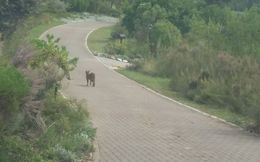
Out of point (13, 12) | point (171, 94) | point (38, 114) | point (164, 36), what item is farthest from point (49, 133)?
point (164, 36)

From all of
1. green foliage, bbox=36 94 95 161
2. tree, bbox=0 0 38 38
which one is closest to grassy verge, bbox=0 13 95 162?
green foliage, bbox=36 94 95 161

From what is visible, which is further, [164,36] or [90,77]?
[164,36]

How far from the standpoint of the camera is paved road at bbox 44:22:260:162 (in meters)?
12.1

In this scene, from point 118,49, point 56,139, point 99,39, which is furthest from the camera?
point 99,39

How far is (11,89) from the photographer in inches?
335

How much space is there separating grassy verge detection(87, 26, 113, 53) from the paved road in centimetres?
2166

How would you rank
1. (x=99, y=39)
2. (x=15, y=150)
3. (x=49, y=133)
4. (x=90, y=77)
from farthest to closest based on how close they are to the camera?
1. (x=99, y=39)
2. (x=90, y=77)
3. (x=49, y=133)
4. (x=15, y=150)

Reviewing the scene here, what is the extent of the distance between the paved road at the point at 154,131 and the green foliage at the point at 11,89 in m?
2.83

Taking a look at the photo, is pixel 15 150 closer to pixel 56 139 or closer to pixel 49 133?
pixel 49 133

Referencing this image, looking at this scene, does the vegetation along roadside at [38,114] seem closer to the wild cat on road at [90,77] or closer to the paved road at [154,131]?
the paved road at [154,131]

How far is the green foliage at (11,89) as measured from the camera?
27.7 feet

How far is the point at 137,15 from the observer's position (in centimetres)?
5150

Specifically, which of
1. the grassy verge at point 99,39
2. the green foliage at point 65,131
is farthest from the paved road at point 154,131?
the grassy verge at point 99,39

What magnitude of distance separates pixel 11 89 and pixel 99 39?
152 feet
